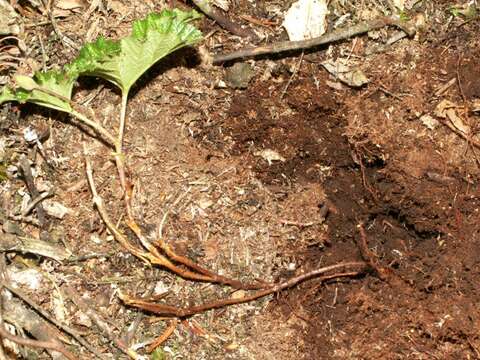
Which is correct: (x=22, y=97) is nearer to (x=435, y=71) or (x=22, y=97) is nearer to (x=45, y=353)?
(x=45, y=353)

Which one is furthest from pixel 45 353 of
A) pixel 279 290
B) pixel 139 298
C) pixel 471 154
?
pixel 471 154

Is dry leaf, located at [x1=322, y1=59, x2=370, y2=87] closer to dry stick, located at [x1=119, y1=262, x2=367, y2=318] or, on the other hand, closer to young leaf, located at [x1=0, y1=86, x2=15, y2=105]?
dry stick, located at [x1=119, y1=262, x2=367, y2=318]

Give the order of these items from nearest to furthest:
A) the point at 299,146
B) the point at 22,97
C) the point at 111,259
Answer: the point at 22,97
the point at 111,259
the point at 299,146

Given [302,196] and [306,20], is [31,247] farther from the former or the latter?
[306,20]

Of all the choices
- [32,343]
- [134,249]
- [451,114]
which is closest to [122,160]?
[134,249]

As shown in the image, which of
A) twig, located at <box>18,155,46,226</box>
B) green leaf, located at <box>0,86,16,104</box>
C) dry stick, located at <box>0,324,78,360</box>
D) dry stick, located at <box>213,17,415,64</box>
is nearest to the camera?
dry stick, located at <box>0,324,78,360</box>

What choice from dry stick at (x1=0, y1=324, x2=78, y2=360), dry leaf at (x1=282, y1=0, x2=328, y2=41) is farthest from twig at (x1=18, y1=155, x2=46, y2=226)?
dry leaf at (x1=282, y1=0, x2=328, y2=41)

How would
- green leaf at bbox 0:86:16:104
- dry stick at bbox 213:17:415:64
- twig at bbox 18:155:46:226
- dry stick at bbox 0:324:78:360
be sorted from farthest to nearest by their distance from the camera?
dry stick at bbox 213:17:415:64
twig at bbox 18:155:46:226
green leaf at bbox 0:86:16:104
dry stick at bbox 0:324:78:360
